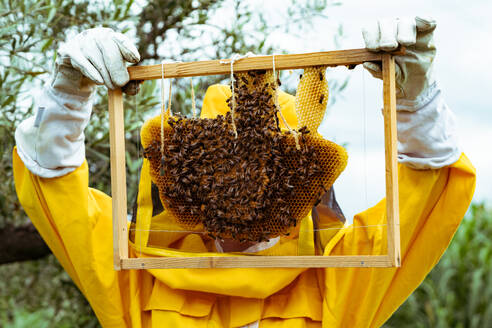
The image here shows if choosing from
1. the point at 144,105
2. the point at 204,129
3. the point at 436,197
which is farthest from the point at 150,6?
the point at 436,197

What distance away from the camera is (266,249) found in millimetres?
1892

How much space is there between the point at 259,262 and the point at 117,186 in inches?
21.5

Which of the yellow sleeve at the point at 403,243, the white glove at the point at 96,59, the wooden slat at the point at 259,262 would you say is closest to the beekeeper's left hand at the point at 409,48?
the yellow sleeve at the point at 403,243

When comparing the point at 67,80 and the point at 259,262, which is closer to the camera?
the point at 259,262

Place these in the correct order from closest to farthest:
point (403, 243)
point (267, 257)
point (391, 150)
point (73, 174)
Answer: point (391, 150), point (267, 257), point (403, 243), point (73, 174)

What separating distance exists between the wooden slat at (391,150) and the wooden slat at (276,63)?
0.06 m

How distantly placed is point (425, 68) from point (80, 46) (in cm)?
115

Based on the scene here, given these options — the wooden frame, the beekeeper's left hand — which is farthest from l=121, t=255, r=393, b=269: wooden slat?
the beekeeper's left hand

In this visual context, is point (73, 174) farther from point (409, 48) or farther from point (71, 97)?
point (409, 48)

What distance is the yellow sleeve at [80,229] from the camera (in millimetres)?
1948

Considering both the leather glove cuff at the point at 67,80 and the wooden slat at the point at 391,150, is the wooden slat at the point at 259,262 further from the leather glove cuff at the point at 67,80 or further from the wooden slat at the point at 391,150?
the leather glove cuff at the point at 67,80

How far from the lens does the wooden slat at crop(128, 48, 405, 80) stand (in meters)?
1.62

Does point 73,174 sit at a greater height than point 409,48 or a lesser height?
lesser

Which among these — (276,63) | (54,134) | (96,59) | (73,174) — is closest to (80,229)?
(73,174)
